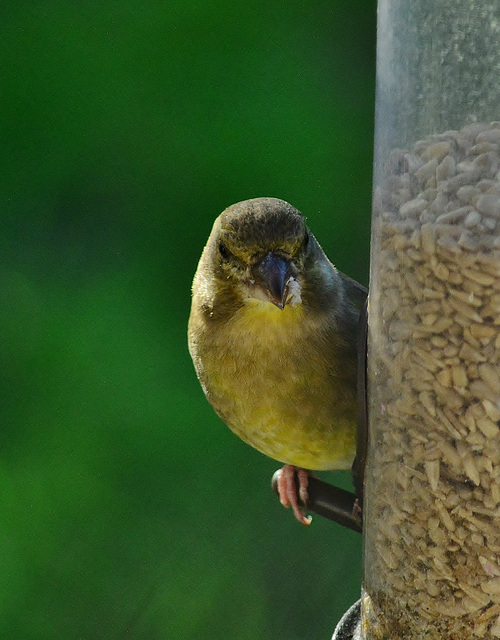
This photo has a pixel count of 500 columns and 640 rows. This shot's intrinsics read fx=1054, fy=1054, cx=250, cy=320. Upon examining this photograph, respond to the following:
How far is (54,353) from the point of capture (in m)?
3.69

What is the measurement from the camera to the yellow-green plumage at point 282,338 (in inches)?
87.7

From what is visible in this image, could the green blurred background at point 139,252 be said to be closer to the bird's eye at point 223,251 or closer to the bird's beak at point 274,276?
the bird's eye at point 223,251

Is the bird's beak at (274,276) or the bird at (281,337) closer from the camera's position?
the bird's beak at (274,276)

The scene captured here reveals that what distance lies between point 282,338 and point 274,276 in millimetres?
195

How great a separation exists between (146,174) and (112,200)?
153mm

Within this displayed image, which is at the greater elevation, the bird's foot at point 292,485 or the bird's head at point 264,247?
the bird's head at point 264,247

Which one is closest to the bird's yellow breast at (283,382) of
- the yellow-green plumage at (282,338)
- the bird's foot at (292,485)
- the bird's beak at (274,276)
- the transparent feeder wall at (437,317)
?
the yellow-green plumage at (282,338)

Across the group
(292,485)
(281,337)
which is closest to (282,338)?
(281,337)

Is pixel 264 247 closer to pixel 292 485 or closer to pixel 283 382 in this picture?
pixel 283 382

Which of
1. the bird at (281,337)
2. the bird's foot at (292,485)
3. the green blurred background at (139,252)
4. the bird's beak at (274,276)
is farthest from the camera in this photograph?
the green blurred background at (139,252)

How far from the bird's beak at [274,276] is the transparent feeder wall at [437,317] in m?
0.22

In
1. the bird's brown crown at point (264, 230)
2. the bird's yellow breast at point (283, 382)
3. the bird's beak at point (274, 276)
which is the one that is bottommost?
the bird's yellow breast at point (283, 382)

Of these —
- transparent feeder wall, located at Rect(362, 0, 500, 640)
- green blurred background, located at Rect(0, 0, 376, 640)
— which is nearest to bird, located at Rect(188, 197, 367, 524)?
transparent feeder wall, located at Rect(362, 0, 500, 640)

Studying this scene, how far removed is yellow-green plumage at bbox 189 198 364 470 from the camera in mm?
2229
